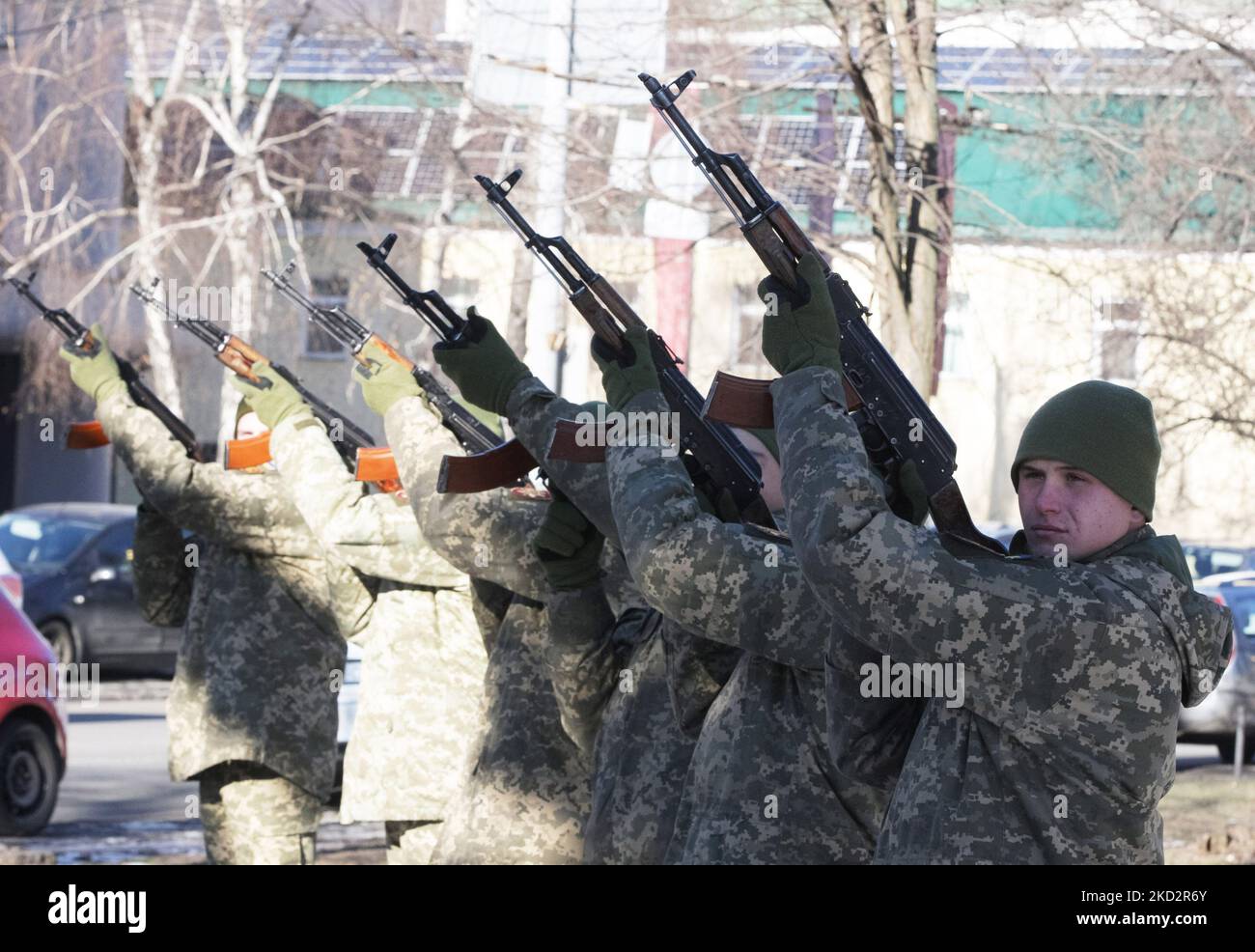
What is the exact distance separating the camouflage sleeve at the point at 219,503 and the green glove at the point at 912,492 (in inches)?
128

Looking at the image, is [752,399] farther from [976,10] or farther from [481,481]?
[976,10]

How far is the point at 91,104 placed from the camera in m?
19.7

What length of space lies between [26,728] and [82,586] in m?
7.01

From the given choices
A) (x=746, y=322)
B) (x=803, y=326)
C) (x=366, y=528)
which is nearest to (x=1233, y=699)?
(x=746, y=322)

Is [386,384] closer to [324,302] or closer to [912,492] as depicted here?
[912,492]

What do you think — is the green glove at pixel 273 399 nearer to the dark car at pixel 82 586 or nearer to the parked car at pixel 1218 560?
the dark car at pixel 82 586

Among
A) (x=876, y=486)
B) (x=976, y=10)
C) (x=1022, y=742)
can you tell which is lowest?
(x=1022, y=742)

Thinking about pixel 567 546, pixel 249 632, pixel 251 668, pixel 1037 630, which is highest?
pixel 1037 630

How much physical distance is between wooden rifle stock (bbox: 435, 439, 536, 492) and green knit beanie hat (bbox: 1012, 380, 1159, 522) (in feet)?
5.10

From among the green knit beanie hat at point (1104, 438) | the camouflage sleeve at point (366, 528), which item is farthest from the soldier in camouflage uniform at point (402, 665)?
the green knit beanie hat at point (1104, 438)

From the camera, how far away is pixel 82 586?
1566 cm

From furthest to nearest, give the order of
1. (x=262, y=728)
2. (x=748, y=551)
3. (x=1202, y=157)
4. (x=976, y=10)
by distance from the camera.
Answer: (x=1202, y=157) < (x=976, y=10) < (x=262, y=728) < (x=748, y=551)
